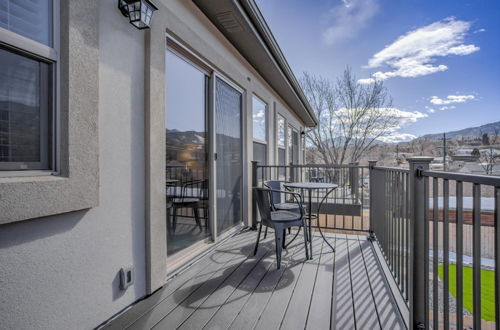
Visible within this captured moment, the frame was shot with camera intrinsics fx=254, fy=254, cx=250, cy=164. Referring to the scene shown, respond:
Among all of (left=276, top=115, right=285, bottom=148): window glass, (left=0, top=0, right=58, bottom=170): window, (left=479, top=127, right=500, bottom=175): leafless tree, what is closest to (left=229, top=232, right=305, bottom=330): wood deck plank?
(left=0, top=0, right=58, bottom=170): window

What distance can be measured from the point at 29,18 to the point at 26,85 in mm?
337

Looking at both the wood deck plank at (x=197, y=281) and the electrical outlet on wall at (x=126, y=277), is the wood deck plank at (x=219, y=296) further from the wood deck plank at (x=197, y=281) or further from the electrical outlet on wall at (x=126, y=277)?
the electrical outlet on wall at (x=126, y=277)

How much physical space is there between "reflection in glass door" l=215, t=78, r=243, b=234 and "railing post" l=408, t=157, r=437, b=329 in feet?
→ 7.33

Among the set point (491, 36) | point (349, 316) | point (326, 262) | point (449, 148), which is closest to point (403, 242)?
point (349, 316)

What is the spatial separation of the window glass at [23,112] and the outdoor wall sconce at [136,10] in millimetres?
743

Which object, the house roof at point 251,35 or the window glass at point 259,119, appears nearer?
the house roof at point 251,35

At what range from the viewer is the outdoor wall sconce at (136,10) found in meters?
1.79

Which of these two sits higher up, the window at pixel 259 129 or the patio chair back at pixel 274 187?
the window at pixel 259 129

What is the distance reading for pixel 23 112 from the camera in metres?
1.28

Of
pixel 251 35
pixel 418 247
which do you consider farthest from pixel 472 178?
pixel 251 35

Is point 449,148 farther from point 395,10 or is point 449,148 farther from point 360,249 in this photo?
point 360,249

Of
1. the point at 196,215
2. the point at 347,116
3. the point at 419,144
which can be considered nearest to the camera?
the point at 196,215

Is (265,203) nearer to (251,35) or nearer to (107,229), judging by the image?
(107,229)

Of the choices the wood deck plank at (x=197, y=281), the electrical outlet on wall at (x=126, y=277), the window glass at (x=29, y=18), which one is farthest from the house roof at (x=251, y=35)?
the wood deck plank at (x=197, y=281)
